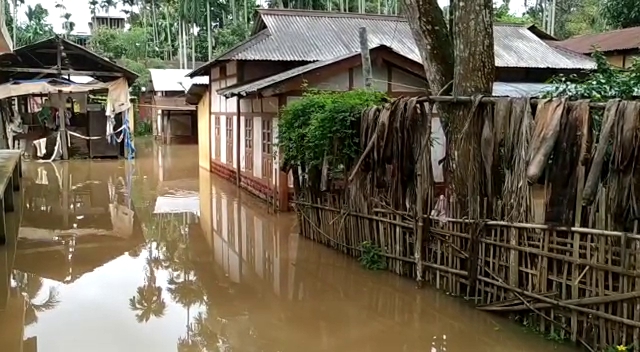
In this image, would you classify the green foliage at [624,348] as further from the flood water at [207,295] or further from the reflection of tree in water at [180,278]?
the reflection of tree in water at [180,278]

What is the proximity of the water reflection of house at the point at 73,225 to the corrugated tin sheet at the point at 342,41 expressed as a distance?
4656mm

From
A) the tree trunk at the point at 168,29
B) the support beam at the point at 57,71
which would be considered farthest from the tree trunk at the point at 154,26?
the support beam at the point at 57,71

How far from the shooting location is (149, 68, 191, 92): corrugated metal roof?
32312mm

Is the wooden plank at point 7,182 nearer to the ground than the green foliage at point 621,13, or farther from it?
nearer to the ground

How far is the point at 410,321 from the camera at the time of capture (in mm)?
6191

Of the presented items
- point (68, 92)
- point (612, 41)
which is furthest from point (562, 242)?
point (68, 92)

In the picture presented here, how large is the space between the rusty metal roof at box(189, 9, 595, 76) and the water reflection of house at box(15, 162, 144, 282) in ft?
14.9

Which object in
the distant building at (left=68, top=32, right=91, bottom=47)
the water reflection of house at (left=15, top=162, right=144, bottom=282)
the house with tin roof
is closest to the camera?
the water reflection of house at (left=15, top=162, right=144, bottom=282)

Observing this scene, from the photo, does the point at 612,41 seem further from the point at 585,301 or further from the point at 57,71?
the point at 57,71

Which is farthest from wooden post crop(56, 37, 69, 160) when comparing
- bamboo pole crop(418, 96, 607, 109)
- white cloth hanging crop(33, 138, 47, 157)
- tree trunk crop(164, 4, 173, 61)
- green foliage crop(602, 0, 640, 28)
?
tree trunk crop(164, 4, 173, 61)

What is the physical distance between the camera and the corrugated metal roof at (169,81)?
106ft

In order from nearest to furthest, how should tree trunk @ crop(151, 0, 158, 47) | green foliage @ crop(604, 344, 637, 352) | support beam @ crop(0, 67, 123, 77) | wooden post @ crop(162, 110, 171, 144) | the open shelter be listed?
green foliage @ crop(604, 344, 637, 352), support beam @ crop(0, 67, 123, 77), the open shelter, wooden post @ crop(162, 110, 171, 144), tree trunk @ crop(151, 0, 158, 47)

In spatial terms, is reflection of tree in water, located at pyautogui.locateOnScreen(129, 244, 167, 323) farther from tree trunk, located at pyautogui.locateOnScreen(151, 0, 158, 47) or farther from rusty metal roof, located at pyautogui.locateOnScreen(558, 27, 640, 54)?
tree trunk, located at pyautogui.locateOnScreen(151, 0, 158, 47)

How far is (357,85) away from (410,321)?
23.1 feet
